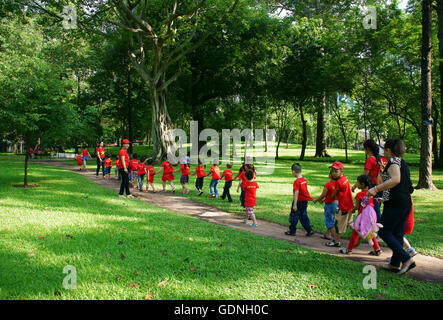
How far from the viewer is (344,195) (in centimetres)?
591

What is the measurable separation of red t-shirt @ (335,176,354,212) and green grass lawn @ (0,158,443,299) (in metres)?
1.17

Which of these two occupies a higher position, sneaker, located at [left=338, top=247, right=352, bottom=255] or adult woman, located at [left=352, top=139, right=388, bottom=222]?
adult woman, located at [left=352, top=139, right=388, bottom=222]

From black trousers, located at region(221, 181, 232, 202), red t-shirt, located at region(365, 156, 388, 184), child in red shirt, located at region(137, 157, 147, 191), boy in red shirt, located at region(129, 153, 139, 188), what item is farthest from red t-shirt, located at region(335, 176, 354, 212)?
boy in red shirt, located at region(129, 153, 139, 188)

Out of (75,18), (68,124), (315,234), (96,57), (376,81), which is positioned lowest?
(315,234)

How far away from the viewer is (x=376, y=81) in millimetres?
23406

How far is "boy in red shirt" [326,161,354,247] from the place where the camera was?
588 cm

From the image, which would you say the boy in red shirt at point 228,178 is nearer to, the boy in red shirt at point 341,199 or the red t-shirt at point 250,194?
the red t-shirt at point 250,194

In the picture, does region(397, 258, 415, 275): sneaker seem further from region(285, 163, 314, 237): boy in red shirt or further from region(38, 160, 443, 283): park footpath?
region(285, 163, 314, 237): boy in red shirt

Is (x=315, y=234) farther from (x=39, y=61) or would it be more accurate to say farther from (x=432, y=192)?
(x=39, y=61)

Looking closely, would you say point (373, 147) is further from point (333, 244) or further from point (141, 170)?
point (141, 170)

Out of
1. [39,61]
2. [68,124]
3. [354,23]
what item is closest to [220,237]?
[68,124]

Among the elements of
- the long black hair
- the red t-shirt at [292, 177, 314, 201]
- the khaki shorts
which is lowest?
the khaki shorts

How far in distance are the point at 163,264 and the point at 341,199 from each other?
3.87 meters
